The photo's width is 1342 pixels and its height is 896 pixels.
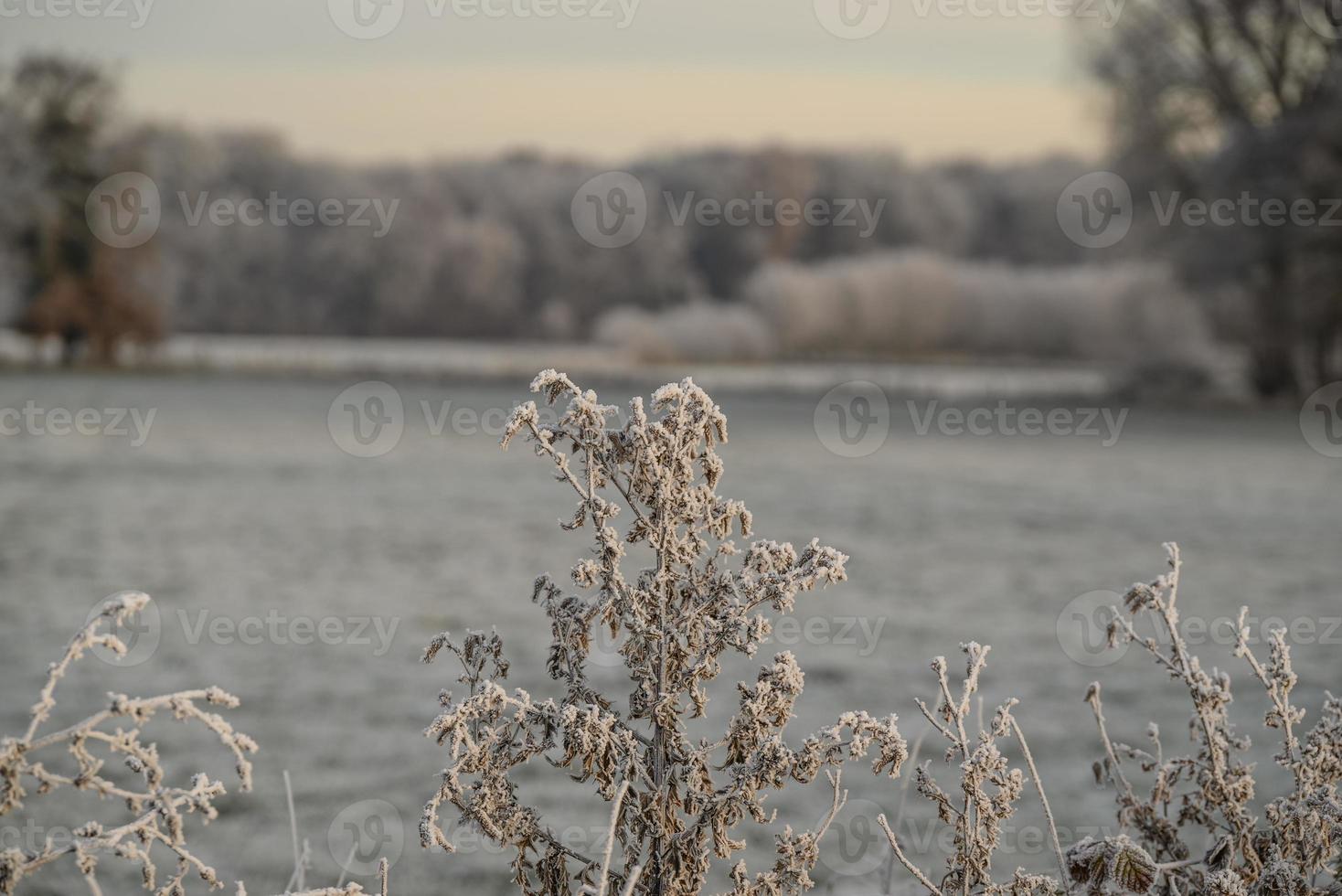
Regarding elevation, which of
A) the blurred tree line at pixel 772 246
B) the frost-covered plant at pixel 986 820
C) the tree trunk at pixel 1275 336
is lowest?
the frost-covered plant at pixel 986 820

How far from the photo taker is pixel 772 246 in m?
50.2

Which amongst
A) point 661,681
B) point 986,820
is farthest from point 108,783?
point 986,820

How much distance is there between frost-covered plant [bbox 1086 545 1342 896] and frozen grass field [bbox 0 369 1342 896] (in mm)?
1487

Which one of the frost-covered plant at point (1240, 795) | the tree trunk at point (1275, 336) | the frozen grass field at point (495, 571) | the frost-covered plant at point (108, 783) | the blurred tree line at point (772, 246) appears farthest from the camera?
the blurred tree line at point (772, 246)

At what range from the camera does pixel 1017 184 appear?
182 ft

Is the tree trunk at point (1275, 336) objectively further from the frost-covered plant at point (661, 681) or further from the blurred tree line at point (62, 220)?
the blurred tree line at point (62, 220)

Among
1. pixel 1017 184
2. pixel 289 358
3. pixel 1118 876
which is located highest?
pixel 1017 184

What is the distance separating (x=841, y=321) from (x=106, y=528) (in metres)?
23.2

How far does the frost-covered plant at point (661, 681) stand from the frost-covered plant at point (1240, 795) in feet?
2.38

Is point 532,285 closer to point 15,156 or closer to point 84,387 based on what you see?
point 15,156

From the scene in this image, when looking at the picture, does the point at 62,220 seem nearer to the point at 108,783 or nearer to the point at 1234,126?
the point at 1234,126

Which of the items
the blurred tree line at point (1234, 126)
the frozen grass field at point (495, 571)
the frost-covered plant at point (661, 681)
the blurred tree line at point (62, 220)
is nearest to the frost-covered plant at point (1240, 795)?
the frost-covered plant at point (661, 681)

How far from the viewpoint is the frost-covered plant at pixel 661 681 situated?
2.71 m

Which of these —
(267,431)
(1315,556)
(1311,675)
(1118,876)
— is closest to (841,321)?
(267,431)
